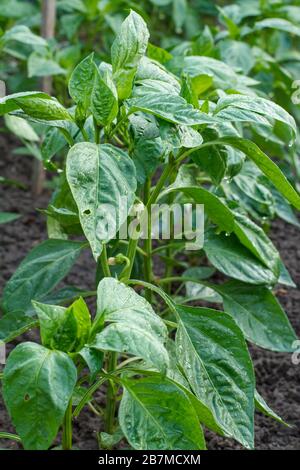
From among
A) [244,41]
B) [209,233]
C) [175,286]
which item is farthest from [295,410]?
[244,41]

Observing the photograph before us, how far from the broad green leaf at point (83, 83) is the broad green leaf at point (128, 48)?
54mm

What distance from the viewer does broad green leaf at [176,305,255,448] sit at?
1441mm

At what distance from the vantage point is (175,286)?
2449 mm

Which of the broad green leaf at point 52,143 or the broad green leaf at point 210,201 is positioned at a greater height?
the broad green leaf at point 52,143

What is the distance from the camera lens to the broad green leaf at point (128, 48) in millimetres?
1509

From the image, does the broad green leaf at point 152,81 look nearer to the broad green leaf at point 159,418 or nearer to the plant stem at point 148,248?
the plant stem at point 148,248

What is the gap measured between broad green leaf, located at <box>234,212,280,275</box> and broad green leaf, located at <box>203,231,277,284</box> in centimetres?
2

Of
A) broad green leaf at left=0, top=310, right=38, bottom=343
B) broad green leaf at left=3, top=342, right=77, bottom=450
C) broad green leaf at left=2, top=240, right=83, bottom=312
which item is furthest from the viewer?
broad green leaf at left=2, top=240, right=83, bottom=312

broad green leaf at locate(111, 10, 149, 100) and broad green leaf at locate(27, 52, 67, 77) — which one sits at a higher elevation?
broad green leaf at locate(111, 10, 149, 100)

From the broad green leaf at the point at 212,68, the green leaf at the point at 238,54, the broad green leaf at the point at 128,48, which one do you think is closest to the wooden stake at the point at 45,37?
the green leaf at the point at 238,54

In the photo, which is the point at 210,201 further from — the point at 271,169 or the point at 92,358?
the point at 92,358

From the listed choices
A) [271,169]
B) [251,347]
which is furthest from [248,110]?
[251,347]

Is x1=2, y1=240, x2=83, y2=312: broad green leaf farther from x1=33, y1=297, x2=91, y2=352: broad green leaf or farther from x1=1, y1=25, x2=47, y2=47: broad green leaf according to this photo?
x1=1, y1=25, x2=47, y2=47: broad green leaf

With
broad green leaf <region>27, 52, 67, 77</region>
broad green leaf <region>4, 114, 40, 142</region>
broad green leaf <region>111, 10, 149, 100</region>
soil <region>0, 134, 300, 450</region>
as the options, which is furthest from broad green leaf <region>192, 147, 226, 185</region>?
broad green leaf <region>27, 52, 67, 77</region>
